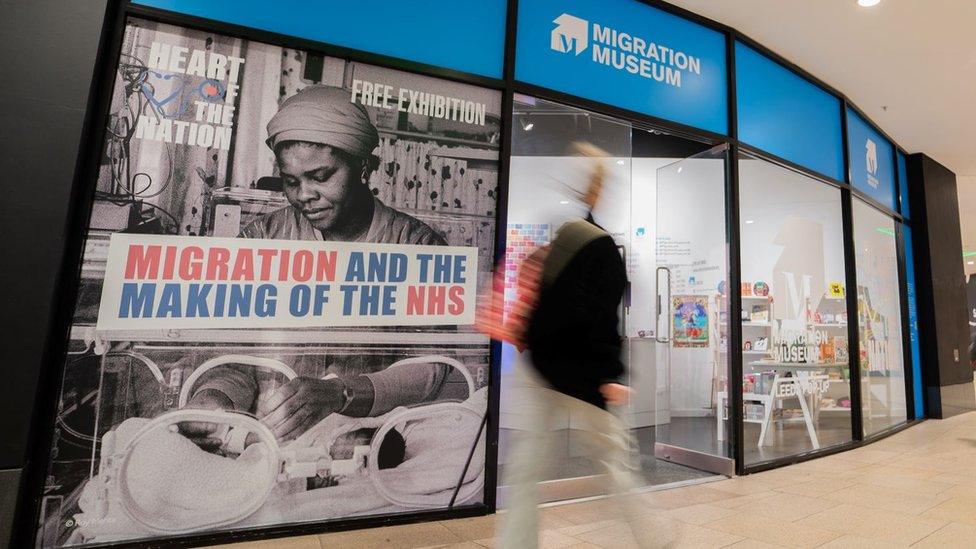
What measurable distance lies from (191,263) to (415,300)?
40.8 inches

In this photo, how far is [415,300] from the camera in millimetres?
2494

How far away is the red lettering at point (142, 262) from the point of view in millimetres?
2041

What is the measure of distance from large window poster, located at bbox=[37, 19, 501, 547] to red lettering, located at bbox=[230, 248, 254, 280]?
1cm

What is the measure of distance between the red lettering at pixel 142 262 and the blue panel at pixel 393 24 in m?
1.12

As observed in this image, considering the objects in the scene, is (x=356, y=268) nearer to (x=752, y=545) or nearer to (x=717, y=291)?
(x=752, y=545)

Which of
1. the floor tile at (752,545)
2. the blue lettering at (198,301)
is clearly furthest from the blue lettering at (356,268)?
the floor tile at (752,545)

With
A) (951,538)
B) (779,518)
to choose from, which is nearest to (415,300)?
(779,518)

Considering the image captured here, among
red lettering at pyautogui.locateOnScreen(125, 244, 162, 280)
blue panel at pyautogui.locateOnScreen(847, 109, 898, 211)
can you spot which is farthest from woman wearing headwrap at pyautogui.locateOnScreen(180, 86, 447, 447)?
blue panel at pyautogui.locateOnScreen(847, 109, 898, 211)

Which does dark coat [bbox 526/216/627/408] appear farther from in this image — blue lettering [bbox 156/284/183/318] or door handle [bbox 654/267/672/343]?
door handle [bbox 654/267/672/343]

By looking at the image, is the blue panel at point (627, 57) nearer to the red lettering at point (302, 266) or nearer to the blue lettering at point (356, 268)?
the blue lettering at point (356, 268)

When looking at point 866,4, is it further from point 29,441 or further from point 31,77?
point 29,441

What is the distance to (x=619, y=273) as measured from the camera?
1496 millimetres

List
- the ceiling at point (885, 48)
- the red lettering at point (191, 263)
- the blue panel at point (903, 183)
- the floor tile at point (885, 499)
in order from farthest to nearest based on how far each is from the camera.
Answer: the blue panel at point (903, 183) < the ceiling at point (885, 48) < the floor tile at point (885, 499) < the red lettering at point (191, 263)

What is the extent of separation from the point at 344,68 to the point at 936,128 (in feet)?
22.9
